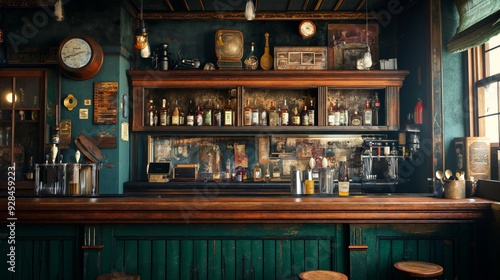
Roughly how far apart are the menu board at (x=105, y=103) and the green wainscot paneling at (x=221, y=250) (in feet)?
8.82

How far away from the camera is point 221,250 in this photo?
331cm

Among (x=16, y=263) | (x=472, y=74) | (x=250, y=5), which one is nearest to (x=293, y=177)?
(x=250, y=5)

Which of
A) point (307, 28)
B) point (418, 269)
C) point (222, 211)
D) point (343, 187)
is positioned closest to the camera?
point (418, 269)

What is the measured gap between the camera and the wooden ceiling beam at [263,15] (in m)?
6.32

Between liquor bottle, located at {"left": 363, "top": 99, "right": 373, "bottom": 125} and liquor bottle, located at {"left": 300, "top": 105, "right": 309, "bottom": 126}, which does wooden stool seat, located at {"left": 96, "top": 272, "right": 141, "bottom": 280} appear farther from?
liquor bottle, located at {"left": 363, "top": 99, "right": 373, "bottom": 125}

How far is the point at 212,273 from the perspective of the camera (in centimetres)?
330

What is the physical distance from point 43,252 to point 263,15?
4402mm

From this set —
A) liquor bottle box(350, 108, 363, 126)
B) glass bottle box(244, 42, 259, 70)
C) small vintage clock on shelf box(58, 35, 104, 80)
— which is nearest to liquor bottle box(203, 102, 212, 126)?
glass bottle box(244, 42, 259, 70)

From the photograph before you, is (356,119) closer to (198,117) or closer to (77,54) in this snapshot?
(198,117)

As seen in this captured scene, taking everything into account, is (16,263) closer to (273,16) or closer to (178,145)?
(178,145)

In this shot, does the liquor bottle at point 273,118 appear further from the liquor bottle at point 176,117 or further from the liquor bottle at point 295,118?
the liquor bottle at point 176,117

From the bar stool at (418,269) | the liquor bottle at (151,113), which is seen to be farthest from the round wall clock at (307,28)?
the bar stool at (418,269)

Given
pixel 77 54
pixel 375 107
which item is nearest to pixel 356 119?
pixel 375 107

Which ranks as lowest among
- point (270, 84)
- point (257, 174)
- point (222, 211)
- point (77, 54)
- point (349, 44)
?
point (222, 211)
